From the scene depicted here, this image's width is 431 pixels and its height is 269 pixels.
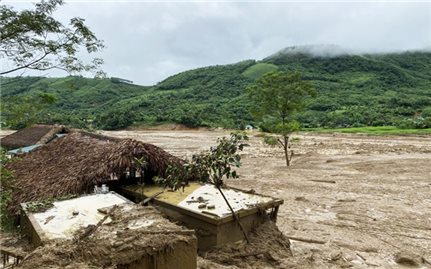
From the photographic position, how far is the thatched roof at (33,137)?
1930 centimetres

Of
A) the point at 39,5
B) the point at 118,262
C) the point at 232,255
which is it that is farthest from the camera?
the point at 39,5

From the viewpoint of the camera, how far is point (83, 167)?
757cm

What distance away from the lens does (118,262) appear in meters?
3.66

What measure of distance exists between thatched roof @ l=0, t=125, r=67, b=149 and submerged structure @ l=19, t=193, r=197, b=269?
50.8 ft

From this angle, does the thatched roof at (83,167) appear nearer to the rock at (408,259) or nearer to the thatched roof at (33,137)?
the rock at (408,259)

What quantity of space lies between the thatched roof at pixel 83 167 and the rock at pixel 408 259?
4737 millimetres

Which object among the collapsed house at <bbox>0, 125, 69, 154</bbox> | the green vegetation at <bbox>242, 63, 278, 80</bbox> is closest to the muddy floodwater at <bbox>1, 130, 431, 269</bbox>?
the collapsed house at <bbox>0, 125, 69, 154</bbox>

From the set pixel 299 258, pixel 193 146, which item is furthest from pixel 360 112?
pixel 299 258

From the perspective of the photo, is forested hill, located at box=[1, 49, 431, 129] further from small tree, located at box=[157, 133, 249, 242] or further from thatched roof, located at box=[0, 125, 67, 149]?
small tree, located at box=[157, 133, 249, 242]

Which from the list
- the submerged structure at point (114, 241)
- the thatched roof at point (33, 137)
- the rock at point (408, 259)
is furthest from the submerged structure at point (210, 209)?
the thatched roof at point (33, 137)

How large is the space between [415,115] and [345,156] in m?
31.8

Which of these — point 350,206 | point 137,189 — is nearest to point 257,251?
point 137,189

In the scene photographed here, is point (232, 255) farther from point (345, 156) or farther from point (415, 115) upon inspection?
point (415, 115)

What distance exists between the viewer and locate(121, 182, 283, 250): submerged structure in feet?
19.0
